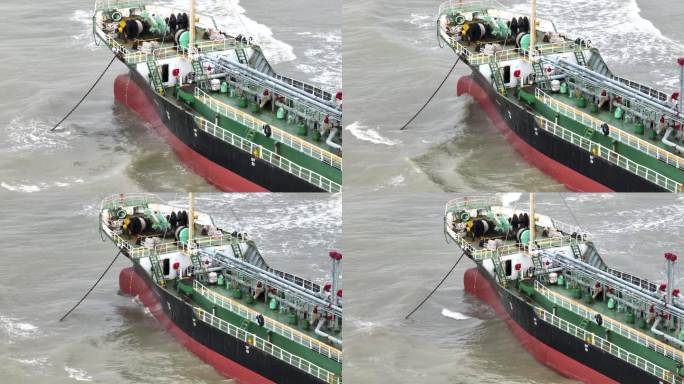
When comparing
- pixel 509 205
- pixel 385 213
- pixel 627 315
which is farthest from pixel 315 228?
pixel 627 315

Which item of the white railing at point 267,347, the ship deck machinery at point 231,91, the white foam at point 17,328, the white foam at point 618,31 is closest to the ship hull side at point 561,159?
the ship deck machinery at point 231,91

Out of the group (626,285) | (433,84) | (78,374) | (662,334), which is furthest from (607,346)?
(78,374)

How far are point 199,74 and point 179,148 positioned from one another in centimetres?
341

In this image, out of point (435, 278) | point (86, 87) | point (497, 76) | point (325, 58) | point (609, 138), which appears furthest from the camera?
point (325, 58)

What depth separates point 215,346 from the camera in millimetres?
56344

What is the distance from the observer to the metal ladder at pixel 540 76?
206ft

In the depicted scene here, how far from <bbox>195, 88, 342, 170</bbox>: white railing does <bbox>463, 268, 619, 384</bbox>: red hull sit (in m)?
7.31

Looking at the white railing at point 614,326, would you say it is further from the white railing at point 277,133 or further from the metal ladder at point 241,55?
the metal ladder at point 241,55

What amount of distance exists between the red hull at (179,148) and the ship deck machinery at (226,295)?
2095mm

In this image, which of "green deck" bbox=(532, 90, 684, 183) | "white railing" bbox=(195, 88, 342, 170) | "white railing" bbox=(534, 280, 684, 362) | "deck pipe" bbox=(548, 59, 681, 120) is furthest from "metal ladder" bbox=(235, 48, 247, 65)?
"white railing" bbox=(534, 280, 684, 362)

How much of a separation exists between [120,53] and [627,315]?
68.1 ft

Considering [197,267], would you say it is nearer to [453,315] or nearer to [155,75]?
[155,75]

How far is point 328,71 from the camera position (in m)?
67.7

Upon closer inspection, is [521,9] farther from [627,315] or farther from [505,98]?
[627,315]
